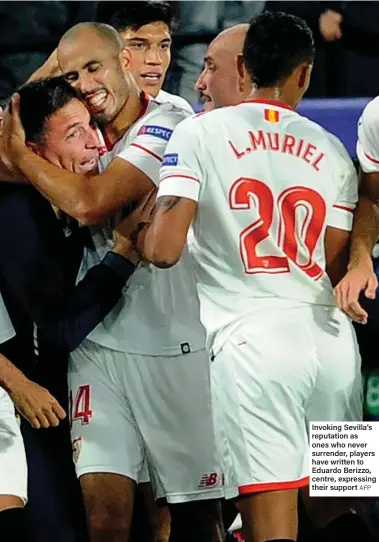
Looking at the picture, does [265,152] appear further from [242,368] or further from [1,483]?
[1,483]

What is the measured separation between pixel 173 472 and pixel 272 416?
33cm

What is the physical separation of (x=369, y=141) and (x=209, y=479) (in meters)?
0.70

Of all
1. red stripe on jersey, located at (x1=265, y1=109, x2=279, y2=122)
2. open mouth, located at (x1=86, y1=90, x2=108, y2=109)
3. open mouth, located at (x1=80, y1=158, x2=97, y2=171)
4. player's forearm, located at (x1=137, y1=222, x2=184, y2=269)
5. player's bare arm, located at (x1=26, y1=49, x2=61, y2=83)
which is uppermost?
player's bare arm, located at (x1=26, y1=49, x2=61, y2=83)

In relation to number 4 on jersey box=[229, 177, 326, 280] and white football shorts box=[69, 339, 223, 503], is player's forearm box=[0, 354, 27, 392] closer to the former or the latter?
white football shorts box=[69, 339, 223, 503]

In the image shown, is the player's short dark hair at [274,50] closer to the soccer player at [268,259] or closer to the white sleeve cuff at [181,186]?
the soccer player at [268,259]

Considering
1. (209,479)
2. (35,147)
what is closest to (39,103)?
(35,147)

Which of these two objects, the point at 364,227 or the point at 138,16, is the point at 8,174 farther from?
the point at 364,227

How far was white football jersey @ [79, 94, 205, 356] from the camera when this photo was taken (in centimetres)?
217

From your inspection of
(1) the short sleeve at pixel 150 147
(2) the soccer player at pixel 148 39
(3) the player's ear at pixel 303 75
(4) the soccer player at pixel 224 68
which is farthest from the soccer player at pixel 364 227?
(2) the soccer player at pixel 148 39

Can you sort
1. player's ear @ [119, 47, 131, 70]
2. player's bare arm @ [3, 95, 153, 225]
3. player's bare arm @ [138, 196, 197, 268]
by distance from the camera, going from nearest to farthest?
player's bare arm @ [138, 196, 197, 268]
player's bare arm @ [3, 95, 153, 225]
player's ear @ [119, 47, 131, 70]

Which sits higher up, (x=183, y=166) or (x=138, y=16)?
(x=138, y=16)

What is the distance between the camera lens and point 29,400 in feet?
7.02

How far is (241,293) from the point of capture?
196 centimetres

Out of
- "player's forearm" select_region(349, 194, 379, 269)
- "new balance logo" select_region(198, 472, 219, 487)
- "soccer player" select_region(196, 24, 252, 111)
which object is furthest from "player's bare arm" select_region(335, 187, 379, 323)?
"new balance logo" select_region(198, 472, 219, 487)
